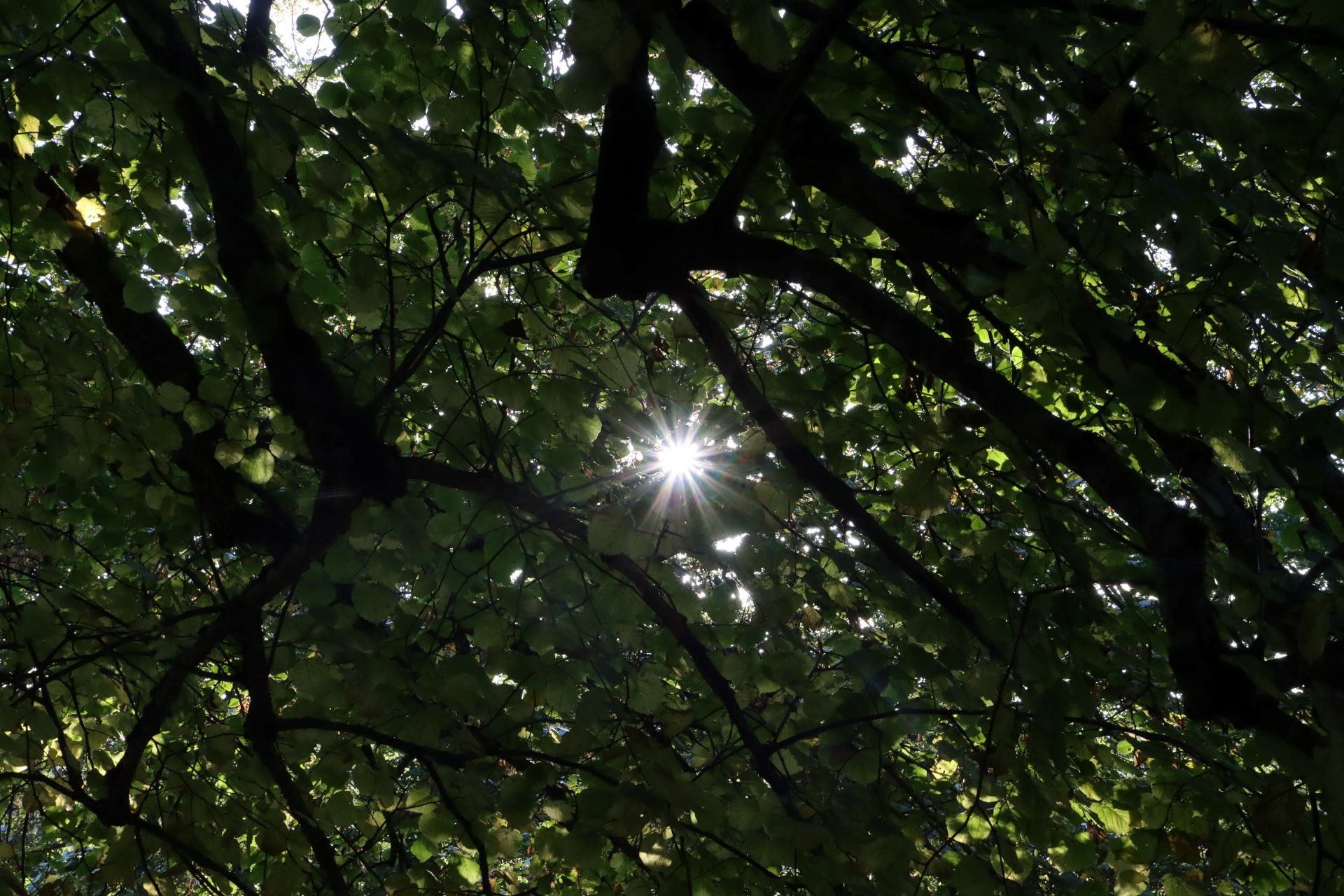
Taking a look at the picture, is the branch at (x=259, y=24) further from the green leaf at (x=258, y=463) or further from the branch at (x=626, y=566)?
the branch at (x=626, y=566)

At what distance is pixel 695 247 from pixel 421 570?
69.7 inches

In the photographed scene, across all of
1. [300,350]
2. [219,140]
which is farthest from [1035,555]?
[219,140]

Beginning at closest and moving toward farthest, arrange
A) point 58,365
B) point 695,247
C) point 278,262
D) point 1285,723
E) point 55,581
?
1. point 1285,723
2. point 695,247
3. point 278,262
4. point 58,365
5. point 55,581

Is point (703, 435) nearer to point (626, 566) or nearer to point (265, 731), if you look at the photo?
point (626, 566)

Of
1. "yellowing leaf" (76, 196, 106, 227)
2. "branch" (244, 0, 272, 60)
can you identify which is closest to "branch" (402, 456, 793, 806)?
"yellowing leaf" (76, 196, 106, 227)

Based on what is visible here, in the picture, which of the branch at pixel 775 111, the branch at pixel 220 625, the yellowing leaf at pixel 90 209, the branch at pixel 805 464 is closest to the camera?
the branch at pixel 775 111

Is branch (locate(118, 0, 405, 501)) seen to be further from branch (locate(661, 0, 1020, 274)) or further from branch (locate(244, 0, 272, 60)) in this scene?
branch (locate(661, 0, 1020, 274))

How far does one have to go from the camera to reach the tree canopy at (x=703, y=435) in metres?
2.00

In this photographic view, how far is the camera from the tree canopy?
200cm

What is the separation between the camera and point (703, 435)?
9.89 feet

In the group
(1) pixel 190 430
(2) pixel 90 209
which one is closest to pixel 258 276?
(2) pixel 90 209

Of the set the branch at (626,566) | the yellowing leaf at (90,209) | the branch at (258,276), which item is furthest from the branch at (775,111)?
the yellowing leaf at (90,209)

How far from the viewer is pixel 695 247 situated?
2318 mm

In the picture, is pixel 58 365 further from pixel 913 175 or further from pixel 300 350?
pixel 913 175
